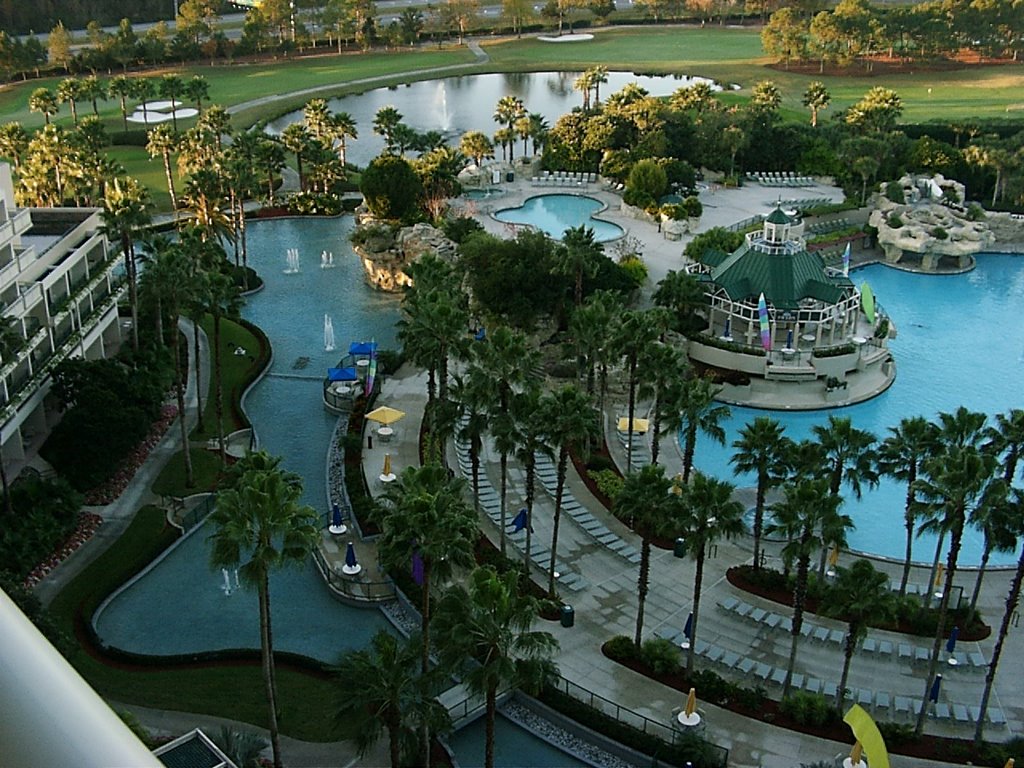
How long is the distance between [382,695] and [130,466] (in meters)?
29.2

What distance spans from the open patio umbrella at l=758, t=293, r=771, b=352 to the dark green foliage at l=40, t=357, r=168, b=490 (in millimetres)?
36362

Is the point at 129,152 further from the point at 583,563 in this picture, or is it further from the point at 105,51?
the point at 583,563

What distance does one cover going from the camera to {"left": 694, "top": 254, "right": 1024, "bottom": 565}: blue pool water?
52.9 metres

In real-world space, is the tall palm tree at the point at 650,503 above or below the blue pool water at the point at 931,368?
above

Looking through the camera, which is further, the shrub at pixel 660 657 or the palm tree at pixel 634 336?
the palm tree at pixel 634 336

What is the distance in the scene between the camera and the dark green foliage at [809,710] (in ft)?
123

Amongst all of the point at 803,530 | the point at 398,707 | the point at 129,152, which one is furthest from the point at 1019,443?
the point at 129,152

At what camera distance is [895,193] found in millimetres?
100375

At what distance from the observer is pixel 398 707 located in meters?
30.5

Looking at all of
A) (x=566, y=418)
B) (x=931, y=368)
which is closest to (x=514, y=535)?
(x=566, y=418)

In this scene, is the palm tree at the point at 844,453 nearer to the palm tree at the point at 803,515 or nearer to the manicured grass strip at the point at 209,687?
the palm tree at the point at 803,515

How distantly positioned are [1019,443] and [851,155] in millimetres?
67978

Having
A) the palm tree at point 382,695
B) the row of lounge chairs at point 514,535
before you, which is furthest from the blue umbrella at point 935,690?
the palm tree at point 382,695

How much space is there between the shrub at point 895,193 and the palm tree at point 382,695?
8259 centimetres
